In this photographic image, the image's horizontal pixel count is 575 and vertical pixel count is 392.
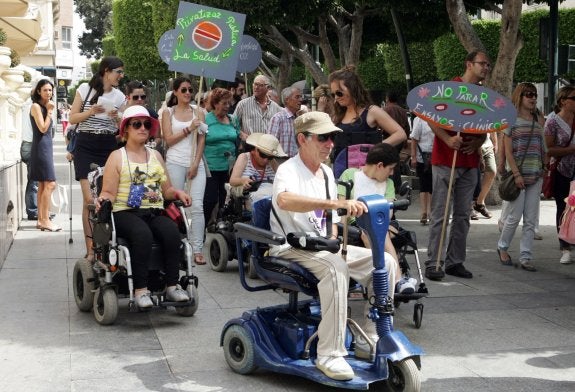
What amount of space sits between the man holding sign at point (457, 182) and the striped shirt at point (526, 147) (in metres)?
0.77

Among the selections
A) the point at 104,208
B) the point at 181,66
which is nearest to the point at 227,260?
the point at 181,66

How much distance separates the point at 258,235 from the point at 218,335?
1484 mm

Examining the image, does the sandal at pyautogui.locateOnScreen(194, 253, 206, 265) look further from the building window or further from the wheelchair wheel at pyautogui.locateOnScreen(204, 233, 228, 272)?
the building window

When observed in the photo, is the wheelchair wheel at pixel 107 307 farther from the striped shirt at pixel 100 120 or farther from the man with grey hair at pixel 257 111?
the man with grey hair at pixel 257 111

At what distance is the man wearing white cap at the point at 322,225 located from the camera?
18.2ft

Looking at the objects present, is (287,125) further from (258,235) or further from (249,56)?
(249,56)

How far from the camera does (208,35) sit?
984 centimetres

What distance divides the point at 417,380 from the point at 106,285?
2809 mm

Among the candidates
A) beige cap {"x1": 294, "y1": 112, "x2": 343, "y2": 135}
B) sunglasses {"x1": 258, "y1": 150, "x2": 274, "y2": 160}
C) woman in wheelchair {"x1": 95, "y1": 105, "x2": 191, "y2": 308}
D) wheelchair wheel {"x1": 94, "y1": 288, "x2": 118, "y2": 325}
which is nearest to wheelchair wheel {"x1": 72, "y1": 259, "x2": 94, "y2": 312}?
wheelchair wheel {"x1": 94, "y1": 288, "x2": 118, "y2": 325}

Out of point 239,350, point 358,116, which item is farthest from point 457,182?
point 239,350

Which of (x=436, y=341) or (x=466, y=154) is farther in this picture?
(x=466, y=154)

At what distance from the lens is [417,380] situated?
534cm

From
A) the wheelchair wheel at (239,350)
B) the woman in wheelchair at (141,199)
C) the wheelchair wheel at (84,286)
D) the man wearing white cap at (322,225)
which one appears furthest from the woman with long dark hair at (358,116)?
the wheelchair wheel at (239,350)

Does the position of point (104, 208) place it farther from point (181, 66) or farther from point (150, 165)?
point (181, 66)
